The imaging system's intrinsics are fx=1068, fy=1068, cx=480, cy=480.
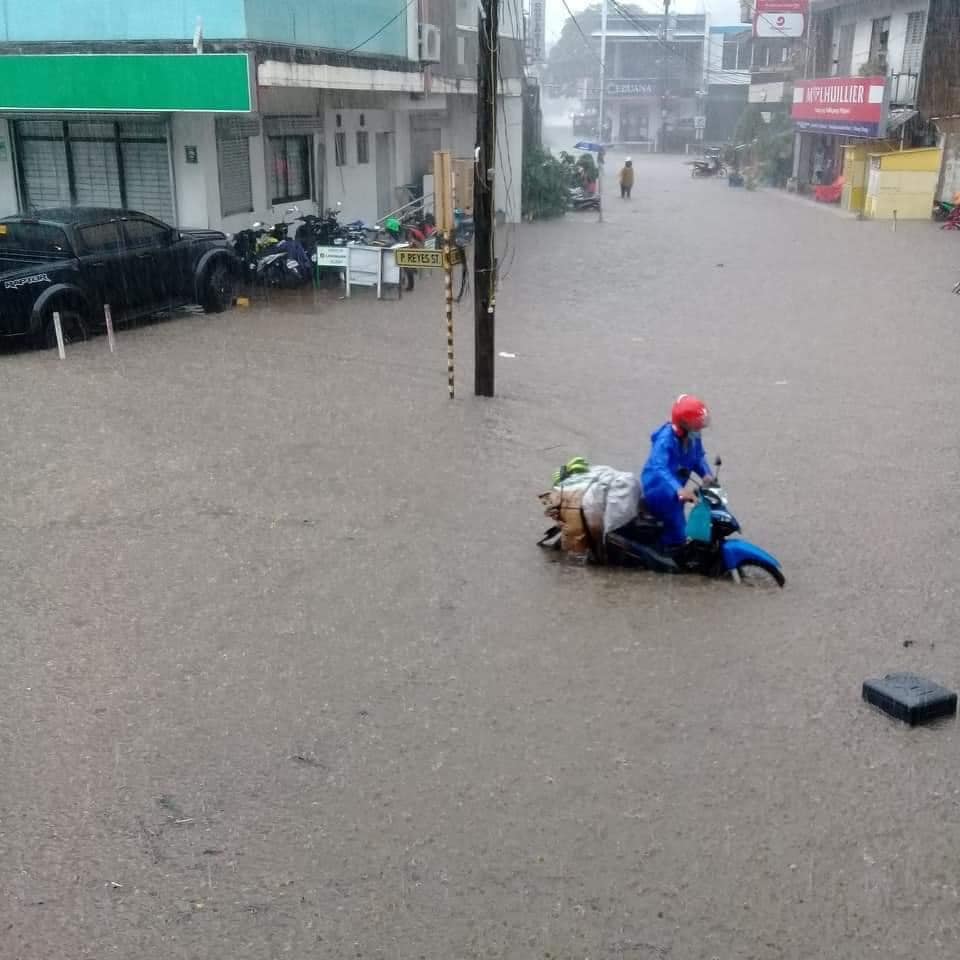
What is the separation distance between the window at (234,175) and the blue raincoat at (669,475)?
496 inches

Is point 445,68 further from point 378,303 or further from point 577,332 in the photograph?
point 577,332

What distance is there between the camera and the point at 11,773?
4762mm

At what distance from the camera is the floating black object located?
5137mm

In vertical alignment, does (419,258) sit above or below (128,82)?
below

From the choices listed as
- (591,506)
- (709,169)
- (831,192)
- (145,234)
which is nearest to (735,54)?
(709,169)

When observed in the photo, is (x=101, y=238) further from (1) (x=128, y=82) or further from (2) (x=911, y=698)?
(2) (x=911, y=698)

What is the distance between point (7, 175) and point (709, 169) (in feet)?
130

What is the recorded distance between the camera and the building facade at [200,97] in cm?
1470

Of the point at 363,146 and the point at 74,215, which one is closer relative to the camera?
the point at 74,215

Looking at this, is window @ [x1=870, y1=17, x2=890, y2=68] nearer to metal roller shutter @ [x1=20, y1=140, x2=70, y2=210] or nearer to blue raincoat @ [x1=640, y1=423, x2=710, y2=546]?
metal roller shutter @ [x1=20, y1=140, x2=70, y2=210]

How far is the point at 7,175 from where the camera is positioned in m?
18.4

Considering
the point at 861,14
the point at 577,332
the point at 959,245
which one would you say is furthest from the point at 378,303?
the point at 861,14

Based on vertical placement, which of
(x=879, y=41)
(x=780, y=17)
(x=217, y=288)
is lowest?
(x=217, y=288)

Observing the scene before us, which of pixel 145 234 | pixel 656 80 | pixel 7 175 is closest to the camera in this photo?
pixel 145 234
